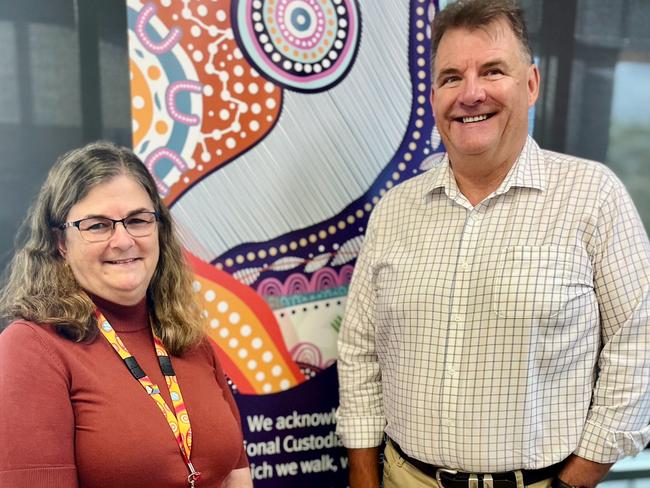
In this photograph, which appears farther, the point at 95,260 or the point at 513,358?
the point at 513,358

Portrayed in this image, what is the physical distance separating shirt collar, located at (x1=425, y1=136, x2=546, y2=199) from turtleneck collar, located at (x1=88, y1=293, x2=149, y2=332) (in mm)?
811

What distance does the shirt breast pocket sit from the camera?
4.44 feet

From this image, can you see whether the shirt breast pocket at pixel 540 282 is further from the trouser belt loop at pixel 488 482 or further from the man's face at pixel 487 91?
the trouser belt loop at pixel 488 482

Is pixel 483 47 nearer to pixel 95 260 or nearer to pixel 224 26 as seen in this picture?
pixel 224 26

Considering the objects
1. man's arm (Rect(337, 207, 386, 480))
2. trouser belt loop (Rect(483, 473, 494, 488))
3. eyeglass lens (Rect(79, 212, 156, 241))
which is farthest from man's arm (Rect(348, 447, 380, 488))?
eyeglass lens (Rect(79, 212, 156, 241))

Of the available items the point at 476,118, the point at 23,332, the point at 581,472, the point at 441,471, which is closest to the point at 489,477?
the point at 441,471

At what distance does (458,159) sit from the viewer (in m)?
1.49

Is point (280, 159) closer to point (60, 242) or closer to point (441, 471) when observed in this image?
point (60, 242)

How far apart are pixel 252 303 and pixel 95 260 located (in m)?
0.64

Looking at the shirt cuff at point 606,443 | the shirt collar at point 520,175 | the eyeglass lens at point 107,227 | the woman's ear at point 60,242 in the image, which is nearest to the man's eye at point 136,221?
the eyeglass lens at point 107,227

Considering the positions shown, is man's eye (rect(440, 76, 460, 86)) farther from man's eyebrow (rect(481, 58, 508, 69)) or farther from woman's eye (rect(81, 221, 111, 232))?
woman's eye (rect(81, 221, 111, 232))

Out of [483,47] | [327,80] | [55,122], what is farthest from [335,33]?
[55,122]

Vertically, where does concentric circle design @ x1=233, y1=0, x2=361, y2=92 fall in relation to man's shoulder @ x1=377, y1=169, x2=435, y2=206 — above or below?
above

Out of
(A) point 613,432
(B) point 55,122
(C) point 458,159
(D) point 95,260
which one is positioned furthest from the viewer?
(B) point 55,122
